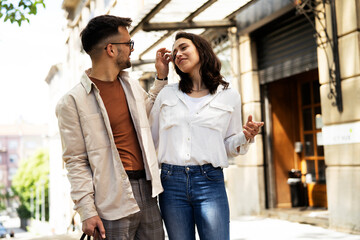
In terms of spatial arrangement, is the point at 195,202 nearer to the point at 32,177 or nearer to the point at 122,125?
the point at 122,125

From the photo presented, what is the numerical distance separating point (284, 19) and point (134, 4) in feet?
30.2

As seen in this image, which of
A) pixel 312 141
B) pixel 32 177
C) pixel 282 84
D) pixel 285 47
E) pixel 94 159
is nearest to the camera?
pixel 94 159

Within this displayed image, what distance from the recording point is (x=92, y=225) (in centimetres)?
280

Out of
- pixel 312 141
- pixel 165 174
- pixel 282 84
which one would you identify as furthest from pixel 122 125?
pixel 282 84

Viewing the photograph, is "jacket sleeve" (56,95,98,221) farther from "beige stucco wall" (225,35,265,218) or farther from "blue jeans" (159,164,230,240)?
"beige stucco wall" (225,35,265,218)

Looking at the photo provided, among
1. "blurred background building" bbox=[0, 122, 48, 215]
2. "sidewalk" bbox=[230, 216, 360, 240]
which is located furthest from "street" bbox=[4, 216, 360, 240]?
"blurred background building" bbox=[0, 122, 48, 215]

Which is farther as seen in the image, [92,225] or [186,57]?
[186,57]

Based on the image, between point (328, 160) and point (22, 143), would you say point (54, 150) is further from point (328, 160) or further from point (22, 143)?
point (22, 143)

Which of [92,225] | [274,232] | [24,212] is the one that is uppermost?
[92,225]

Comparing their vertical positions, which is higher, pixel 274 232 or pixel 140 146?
pixel 140 146

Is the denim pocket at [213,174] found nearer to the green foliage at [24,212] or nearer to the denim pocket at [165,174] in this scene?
the denim pocket at [165,174]

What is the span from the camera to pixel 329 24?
26.6ft

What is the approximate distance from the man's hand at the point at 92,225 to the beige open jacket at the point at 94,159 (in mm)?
55

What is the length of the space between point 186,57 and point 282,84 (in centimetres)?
806
